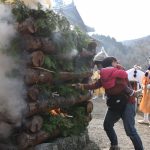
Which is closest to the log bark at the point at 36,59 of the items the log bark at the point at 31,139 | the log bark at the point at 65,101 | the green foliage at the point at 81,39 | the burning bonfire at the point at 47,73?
the burning bonfire at the point at 47,73

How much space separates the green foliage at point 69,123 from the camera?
7789 millimetres

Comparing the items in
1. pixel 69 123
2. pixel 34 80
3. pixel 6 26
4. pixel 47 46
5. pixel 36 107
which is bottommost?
pixel 69 123

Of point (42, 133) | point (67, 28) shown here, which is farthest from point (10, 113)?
point (67, 28)

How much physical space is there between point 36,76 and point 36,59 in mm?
303

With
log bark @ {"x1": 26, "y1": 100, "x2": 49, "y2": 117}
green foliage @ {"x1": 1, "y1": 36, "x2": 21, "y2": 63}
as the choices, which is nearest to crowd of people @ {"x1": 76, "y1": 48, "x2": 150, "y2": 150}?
log bark @ {"x1": 26, "y1": 100, "x2": 49, "y2": 117}

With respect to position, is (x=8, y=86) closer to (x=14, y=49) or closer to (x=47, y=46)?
(x=14, y=49)

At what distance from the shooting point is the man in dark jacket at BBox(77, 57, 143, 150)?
7.45 metres

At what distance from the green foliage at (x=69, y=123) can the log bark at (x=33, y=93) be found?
70cm

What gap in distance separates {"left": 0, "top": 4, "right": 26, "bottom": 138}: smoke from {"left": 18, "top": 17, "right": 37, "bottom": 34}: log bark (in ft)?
0.43

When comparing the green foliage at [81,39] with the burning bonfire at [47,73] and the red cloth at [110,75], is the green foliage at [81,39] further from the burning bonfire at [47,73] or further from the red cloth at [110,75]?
the red cloth at [110,75]

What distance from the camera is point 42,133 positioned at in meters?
7.48

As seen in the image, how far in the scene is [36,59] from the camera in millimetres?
7199

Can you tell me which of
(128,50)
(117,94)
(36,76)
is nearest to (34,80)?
(36,76)

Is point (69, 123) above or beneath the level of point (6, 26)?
beneath
